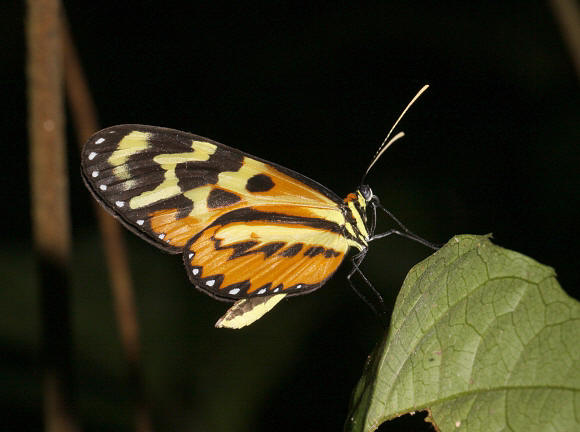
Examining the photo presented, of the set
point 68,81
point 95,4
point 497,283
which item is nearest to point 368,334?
point 68,81

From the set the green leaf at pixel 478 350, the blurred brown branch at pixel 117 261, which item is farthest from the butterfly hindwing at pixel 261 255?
the green leaf at pixel 478 350

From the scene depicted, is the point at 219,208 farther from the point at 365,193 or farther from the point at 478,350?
the point at 478,350

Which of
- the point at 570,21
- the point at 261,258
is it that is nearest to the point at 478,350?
the point at 261,258

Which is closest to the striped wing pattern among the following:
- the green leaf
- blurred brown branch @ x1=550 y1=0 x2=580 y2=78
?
the green leaf

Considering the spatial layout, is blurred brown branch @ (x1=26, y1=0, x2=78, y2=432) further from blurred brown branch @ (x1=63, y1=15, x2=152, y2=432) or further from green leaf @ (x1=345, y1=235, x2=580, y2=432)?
green leaf @ (x1=345, y1=235, x2=580, y2=432)

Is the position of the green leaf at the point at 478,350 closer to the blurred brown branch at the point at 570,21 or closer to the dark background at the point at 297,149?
the blurred brown branch at the point at 570,21

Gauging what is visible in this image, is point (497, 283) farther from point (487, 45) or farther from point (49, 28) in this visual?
point (487, 45)
